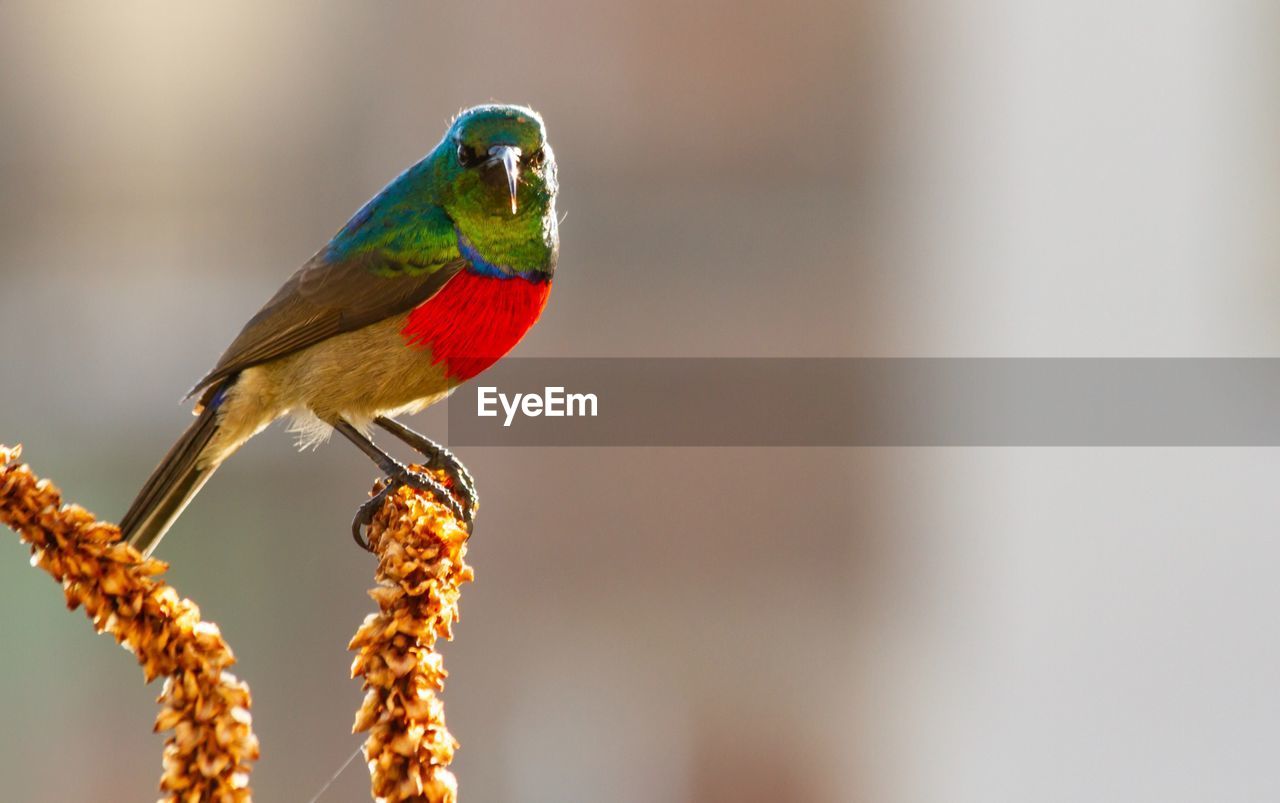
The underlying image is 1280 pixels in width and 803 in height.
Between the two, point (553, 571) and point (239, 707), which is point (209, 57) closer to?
point (553, 571)

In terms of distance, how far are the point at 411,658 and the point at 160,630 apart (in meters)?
0.13

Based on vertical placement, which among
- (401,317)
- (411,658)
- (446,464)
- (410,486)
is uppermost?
(401,317)

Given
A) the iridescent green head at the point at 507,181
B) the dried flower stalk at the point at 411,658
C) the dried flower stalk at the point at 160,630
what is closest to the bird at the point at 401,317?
the iridescent green head at the point at 507,181

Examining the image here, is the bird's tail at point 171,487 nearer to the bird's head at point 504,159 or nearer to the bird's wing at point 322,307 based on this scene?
the bird's wing at point 322,307

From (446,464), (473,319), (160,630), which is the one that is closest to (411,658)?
(160,630)

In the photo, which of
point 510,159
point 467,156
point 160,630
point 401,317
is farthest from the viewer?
point 401,317

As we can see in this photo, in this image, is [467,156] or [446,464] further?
[446,464]

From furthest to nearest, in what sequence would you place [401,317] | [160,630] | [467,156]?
[401,317]
[467,156]
[160,630]

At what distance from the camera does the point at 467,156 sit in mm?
→ 1220

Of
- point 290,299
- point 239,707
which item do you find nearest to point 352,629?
point 290,299

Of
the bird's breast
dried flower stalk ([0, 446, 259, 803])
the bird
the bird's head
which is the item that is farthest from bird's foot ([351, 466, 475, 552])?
dried flower stalk ([0, 446, 259, 803])

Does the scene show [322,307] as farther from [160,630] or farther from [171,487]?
[160,630]

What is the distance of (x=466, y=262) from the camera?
1.26 meters

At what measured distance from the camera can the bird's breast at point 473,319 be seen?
117 cm
